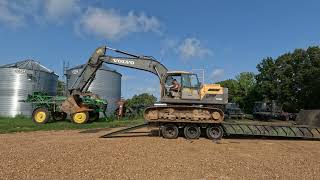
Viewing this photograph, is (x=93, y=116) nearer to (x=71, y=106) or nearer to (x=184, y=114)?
(x=71, y=106)

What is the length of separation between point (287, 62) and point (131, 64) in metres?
40.2

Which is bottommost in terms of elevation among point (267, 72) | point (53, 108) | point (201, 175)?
point (201, 175)

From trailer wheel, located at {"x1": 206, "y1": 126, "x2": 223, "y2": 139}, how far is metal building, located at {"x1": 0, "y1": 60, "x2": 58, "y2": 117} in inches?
998

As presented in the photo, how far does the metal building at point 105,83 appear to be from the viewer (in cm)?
3959

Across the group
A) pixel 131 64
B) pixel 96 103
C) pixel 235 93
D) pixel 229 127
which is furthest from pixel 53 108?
pixel 235 93

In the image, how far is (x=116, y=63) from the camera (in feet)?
70.9

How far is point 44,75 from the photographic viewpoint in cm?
4003

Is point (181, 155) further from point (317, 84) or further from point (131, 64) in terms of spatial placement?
point (317, 84)

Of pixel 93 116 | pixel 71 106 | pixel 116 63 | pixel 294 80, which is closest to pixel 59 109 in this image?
pixel 71 106

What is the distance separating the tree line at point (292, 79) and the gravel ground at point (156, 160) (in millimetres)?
36453

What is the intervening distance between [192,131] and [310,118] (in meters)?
6.50

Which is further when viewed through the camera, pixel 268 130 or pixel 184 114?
pixel 268 130

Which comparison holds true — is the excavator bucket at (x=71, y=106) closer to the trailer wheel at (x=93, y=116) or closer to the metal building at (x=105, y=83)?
the trailer wheel at (x=93, y=116)

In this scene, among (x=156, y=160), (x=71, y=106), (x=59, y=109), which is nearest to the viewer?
(x=156, y=160)
